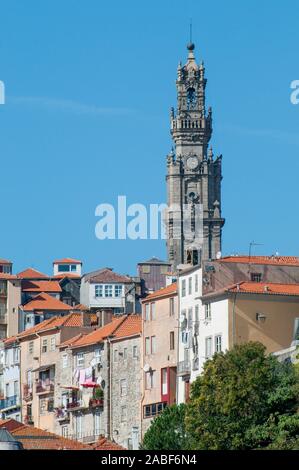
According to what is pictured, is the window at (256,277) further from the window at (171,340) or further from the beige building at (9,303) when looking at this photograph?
the beige building at (9,303)

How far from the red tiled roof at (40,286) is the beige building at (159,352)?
197ft

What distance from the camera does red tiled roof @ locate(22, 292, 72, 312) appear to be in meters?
181

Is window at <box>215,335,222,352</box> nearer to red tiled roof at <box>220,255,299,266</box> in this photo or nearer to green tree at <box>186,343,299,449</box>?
red tiled roof at <box>220,255,299,266</box>

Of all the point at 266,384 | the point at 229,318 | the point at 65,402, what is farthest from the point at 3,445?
the point at 65,402

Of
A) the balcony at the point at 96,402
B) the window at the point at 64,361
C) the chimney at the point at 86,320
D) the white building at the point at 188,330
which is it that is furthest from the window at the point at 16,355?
the white building at the point at 188,330

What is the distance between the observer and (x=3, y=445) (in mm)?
93125

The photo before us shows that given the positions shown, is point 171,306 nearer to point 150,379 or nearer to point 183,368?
point 150,379

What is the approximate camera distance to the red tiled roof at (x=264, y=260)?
415 ft

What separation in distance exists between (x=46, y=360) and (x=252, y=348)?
43.4 m

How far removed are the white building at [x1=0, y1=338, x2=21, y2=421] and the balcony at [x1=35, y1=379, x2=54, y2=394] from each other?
11.4 feet

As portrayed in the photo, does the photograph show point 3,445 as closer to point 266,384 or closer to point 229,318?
point 266,384

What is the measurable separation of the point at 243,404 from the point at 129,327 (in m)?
34.5

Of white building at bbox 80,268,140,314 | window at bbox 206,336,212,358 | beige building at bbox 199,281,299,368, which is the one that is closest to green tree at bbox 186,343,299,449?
beige building at bbox 199,281,299,368
